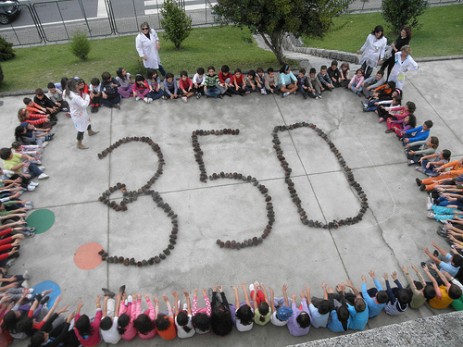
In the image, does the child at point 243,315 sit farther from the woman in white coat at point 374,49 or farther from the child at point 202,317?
the woman in white coat at point 374,49

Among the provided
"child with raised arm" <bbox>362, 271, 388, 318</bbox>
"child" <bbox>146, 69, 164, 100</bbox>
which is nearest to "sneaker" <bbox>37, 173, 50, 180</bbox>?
"child" <bbox>146, 69, 164, 100</bbox>

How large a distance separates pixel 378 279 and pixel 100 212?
5.46 meters

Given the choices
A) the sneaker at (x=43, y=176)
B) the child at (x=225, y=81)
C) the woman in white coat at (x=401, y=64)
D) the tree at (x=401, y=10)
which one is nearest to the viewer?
the sneaker at (x=43, y=176)

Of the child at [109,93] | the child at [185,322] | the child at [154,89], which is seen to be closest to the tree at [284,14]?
the child at [154,89]

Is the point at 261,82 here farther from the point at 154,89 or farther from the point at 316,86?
the point at 154,89

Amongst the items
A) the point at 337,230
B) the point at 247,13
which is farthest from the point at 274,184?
the point at 247,13

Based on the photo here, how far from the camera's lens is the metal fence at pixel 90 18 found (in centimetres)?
1770

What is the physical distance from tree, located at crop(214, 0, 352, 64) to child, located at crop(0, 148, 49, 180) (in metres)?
6.35

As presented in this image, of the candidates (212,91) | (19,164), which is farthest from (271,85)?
(19,164)

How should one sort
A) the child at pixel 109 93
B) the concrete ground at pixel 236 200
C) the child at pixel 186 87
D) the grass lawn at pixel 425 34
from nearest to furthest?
the concrete ground at pixel 236 200
the child at pixel 109 93
the child at pixel 186 87
the grass lawn at pixel 425 34

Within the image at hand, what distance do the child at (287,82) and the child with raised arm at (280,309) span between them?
615 centimetres

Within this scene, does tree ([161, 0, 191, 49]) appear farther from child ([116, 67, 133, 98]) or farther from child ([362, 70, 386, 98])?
child ([362, 70, 386, 98])

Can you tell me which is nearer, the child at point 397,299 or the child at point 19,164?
the child at point 397,299

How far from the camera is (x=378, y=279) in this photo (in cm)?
670
